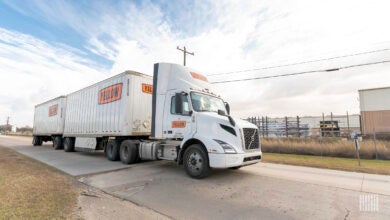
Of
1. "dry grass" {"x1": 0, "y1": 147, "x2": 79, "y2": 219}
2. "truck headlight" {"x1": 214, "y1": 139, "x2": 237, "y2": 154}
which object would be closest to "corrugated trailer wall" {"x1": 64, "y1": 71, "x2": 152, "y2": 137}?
→ "dry grass" {"x1": 0, "y1": 147, "x2": 79, "y2": 219}

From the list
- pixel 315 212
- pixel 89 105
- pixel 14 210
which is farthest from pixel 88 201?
pixel 89 105

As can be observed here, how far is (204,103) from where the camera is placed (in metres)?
7.44

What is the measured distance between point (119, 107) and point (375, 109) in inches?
1158

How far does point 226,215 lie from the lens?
155 inches

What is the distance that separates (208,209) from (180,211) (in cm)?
56

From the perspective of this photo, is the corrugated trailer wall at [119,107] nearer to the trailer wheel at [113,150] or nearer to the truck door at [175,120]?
the trailer wheel at [113,150]

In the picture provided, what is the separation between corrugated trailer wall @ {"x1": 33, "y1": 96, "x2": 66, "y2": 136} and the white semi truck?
5282 millimetres

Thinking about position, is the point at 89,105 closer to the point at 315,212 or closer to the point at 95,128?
the point at 95,128

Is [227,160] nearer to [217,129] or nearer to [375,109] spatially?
[217,129]

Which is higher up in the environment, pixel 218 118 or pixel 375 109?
pixel 375 109

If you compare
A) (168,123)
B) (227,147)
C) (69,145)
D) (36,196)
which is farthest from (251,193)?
(69,145)

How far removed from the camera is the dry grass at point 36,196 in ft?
12.8

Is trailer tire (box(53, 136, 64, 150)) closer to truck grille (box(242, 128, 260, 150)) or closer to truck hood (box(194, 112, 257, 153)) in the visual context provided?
truck hood (box(194, 112, 257, 153))

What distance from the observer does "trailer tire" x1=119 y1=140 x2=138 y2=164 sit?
30.9 feet
